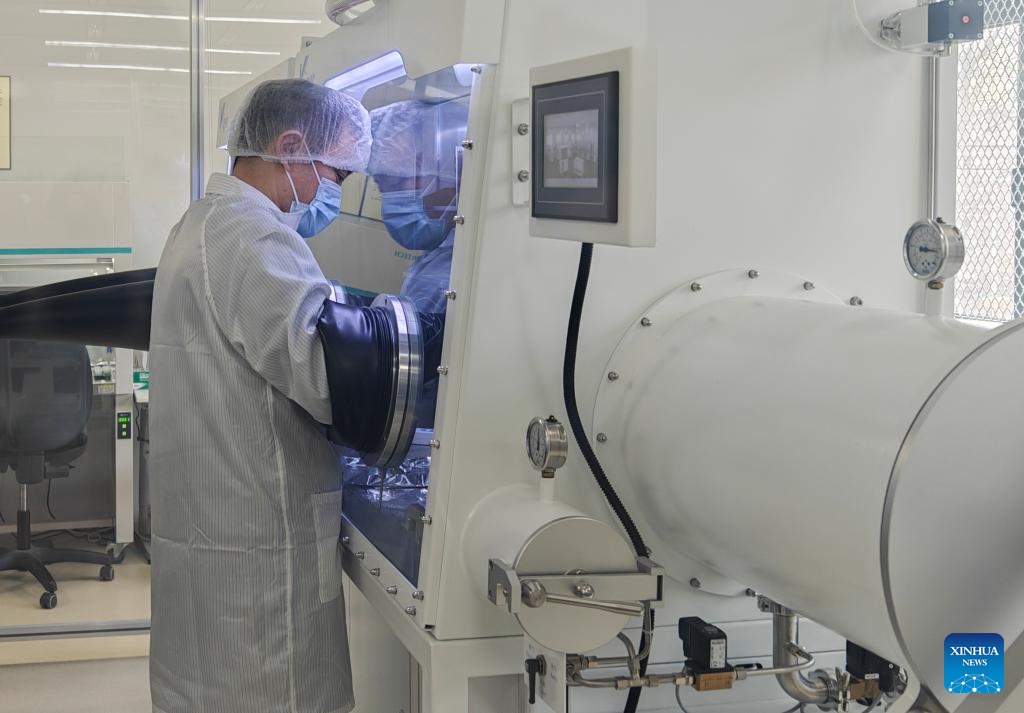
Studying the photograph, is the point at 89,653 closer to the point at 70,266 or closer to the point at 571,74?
the point at 70,266

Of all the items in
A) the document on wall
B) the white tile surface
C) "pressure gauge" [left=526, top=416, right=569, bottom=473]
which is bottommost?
the white tile surface

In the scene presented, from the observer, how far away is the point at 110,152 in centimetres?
398

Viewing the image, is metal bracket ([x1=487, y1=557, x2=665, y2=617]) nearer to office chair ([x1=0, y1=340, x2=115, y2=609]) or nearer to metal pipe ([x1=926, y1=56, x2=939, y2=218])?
metal pipe ([x1=926, y1=56, x2=939, y2=218])

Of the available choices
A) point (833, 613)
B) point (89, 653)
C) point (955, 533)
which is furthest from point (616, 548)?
point (89, 653)

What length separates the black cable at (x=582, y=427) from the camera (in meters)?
1.37

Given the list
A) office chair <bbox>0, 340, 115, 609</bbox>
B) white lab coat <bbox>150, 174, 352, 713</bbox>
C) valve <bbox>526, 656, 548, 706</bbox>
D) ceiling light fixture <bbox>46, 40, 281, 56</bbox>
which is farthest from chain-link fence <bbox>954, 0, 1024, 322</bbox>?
office chair <bbox>0, 340, 115, 609</bbox>

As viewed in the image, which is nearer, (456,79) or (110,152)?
(456,79)

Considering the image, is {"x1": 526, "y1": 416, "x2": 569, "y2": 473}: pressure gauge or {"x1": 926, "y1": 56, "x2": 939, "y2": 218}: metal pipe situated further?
{"x1": 926, "y1": 56, "x2": 939, "y2": 218}: metal pipe

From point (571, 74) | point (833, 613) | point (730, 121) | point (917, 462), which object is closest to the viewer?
point (917, 462)

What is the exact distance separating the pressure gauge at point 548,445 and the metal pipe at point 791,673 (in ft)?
1.22

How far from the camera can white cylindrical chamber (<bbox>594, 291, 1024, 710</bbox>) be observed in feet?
3.30

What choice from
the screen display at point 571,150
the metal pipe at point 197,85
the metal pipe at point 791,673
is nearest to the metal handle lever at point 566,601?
the metal pipe at point 791,673

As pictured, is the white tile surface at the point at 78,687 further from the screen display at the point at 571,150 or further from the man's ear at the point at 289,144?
the screen display at the point at 571,150

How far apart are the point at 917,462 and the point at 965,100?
3.22ft
